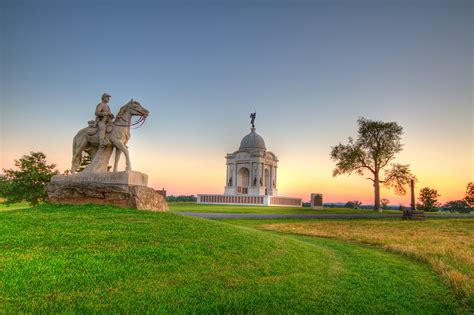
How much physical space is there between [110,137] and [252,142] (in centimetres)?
5712

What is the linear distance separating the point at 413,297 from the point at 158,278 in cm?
521

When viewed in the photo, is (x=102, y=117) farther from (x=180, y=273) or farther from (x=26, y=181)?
(x=26, y=181)

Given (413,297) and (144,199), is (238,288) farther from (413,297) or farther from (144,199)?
(144,199)

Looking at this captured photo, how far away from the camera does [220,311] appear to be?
500 centimetres

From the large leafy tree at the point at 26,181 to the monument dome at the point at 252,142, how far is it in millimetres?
43756

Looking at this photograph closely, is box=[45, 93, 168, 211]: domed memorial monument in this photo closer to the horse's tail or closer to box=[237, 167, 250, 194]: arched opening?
the horse's tail

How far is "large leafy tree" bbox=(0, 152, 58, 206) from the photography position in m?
28.1

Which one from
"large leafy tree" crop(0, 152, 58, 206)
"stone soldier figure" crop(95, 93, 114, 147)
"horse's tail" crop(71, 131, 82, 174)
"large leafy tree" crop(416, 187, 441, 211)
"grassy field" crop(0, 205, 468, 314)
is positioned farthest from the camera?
"large leafy tree" crop(416, 187, 441, 211)

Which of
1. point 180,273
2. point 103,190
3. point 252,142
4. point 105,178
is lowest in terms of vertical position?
point 180,273

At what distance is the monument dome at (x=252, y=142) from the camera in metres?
69.0

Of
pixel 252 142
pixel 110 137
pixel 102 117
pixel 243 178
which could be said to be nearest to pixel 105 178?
pixel 110 137

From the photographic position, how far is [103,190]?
1216cm

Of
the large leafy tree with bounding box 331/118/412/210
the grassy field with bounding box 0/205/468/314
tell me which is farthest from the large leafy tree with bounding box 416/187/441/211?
the grassy field with bounding box 0/205/468/314

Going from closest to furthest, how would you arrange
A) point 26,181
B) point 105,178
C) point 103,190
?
point 103,190, point 105,178, point 26,181
